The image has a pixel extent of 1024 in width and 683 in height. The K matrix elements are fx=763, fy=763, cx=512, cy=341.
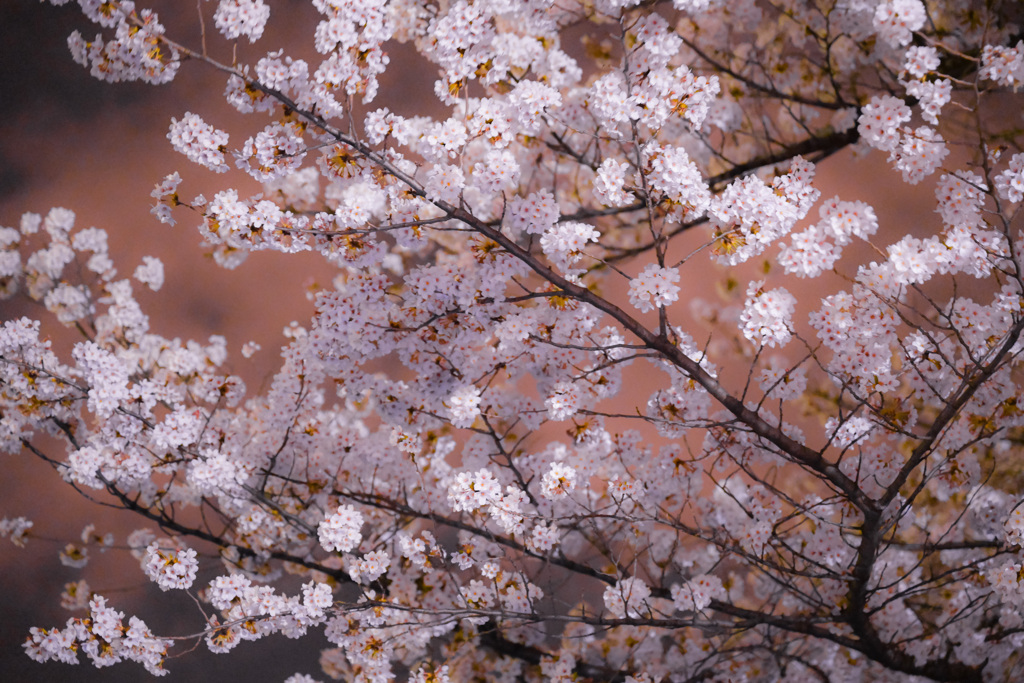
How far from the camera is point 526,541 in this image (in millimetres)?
1661

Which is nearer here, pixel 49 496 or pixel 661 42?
pixel 661 42

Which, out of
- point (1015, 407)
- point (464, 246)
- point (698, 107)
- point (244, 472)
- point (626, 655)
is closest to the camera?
point (698, 107)

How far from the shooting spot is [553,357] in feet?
5.75

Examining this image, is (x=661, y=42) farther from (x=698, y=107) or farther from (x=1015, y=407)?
(x=1015, y=407)

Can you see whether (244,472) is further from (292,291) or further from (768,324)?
(768,324)

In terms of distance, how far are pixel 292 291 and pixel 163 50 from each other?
1144 mm

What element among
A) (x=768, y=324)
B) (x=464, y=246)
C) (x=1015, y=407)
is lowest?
(x=768, y=324)

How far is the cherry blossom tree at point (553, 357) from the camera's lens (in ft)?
4.53

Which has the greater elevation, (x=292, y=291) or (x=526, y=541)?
(x=292, y=291)

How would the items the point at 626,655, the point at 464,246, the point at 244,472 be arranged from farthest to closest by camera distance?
the point at 464,246 < the point at 626,655 < the point at 244,472

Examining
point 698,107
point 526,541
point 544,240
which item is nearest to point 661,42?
point 698,107

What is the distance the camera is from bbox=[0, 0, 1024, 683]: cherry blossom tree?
1381 mm

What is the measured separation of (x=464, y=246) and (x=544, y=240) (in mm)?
901

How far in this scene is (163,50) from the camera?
1.34 metres
